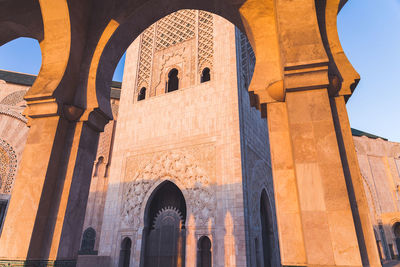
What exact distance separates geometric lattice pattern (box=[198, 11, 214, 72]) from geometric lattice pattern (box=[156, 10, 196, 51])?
0.38 meters

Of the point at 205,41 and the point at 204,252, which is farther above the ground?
the point at 205,41

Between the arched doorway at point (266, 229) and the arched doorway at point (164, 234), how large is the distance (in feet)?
9.78

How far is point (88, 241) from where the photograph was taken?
10.7 meters

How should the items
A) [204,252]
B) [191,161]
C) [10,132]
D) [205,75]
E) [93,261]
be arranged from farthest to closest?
1. [10,132]
2. [205,75]
3. [191,161]
4. [93,261]
5. [204,252]

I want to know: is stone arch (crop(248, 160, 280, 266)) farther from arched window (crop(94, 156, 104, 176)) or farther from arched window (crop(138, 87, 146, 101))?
arched window (crop(94, 156, 104, 176))

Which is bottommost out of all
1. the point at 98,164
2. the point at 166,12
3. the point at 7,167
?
the point at 7,167

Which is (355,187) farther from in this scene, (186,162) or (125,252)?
(125,252)

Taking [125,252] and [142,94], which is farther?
[142,94]

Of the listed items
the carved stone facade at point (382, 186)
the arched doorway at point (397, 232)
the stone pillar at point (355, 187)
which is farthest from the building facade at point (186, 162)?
the arched doorway at point (397, 232)

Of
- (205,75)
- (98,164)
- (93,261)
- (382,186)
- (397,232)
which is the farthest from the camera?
(382,186)

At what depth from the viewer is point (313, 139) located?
205cm

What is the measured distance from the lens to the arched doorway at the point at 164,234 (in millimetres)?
7828

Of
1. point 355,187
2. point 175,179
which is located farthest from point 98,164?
point 355,187

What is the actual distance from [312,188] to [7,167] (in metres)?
12.6
